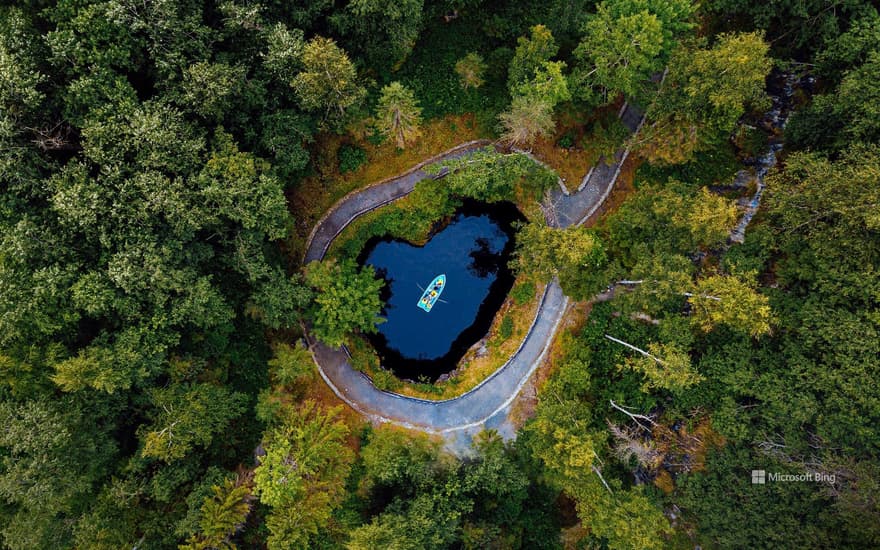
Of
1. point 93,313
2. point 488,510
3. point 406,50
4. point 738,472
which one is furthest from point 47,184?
point 738,472

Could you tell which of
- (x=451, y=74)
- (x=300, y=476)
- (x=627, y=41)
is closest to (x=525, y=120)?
(x=627, y=41)

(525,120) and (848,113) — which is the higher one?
(525,120)

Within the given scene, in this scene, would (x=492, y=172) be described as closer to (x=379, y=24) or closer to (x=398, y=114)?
(x=398, y=114)

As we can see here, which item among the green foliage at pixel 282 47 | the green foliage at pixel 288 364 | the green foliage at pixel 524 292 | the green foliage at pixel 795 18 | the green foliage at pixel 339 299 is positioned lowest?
the green foliage at pixel 524 292

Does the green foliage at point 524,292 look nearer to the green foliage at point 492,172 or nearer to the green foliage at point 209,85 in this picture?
the green foliage at point 492,172

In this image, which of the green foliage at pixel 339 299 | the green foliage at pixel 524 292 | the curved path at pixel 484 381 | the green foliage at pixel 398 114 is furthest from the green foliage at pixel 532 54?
the green foliage at pixel 339 299

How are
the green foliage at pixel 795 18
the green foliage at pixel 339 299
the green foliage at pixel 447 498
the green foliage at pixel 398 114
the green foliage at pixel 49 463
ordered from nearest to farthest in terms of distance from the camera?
the green foliage at pixel 49 463, the green foliage at pixel 795 18, the green foliage at pixel 447 498, the green foliage at pixel 398 114, the green foliage at pixel 339 299

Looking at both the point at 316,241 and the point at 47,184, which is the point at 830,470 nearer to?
the point at 316,241
